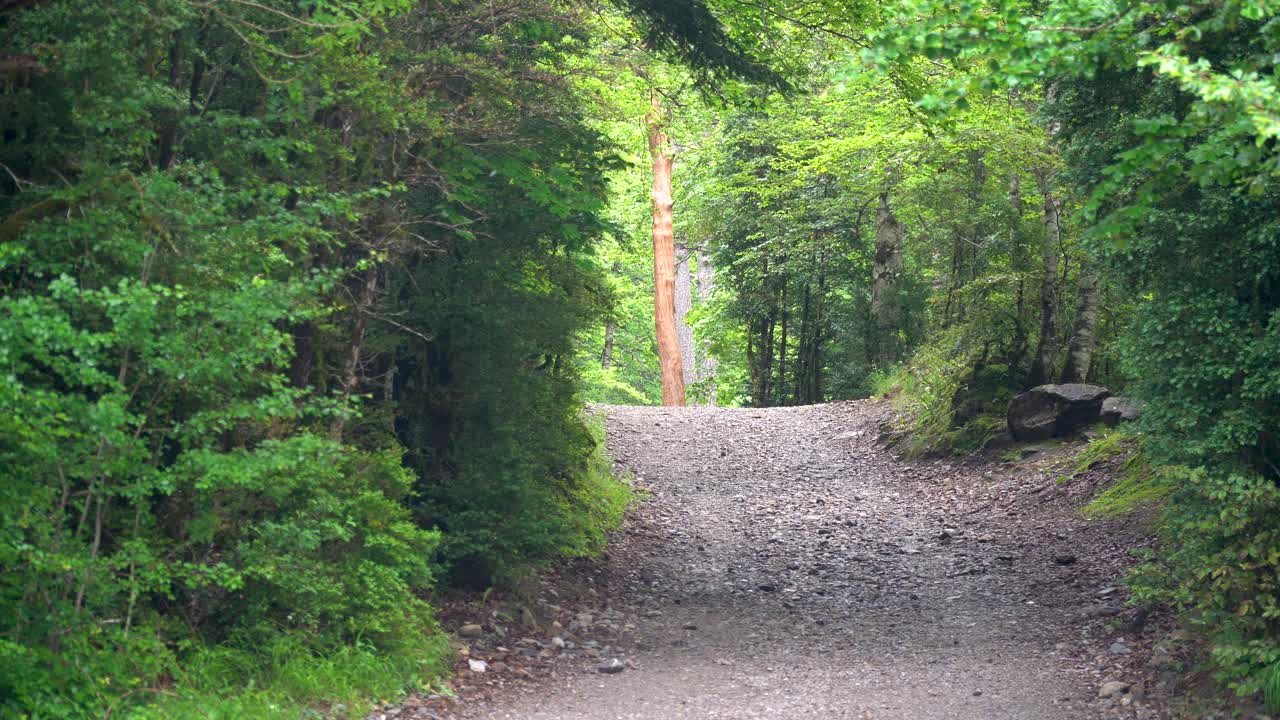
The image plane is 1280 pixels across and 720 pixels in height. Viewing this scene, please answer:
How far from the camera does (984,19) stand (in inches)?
186

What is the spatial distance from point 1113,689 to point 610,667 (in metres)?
3.36

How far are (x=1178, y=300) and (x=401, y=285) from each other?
5.57 m

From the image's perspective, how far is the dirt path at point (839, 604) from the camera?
6.89 m

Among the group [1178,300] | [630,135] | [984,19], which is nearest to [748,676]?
[1178,300]

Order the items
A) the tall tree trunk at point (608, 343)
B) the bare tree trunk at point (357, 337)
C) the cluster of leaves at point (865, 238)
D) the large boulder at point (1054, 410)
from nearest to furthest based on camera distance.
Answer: the bare tree trunk at point (357, 337) < the large boulder at point (1054, 410) < the cluster of leaves at point (865, 238) < the tall tree trunk at point (608, 343)

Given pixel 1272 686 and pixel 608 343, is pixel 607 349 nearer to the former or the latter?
pixel 608 343

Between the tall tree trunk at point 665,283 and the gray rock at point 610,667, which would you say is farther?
the tall tree trunk at point 665,283

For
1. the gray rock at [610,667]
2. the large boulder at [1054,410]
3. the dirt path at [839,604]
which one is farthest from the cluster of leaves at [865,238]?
the gray rock at [610,667]

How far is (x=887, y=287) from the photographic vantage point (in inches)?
818

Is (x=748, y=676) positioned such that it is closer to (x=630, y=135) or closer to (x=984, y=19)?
(x=984, y=19)

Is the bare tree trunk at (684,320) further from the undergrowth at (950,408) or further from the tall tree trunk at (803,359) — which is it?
the undergrowth at (950,408)

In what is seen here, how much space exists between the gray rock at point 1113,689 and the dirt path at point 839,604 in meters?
0.08

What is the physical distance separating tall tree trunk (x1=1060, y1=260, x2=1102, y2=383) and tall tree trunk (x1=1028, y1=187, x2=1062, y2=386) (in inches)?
11.6

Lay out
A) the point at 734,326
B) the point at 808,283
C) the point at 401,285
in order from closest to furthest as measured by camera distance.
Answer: the point at 401,285 → the point at 808,283 → the point at 734,326
